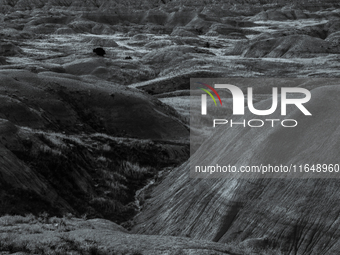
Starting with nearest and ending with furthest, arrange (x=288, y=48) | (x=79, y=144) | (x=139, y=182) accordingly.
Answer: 1. (x=139, y=182)
2. (x=79, y=144)
3. (x=288, y=48)

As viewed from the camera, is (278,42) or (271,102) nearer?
(271,102)

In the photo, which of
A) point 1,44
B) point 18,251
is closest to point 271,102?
point 18,251

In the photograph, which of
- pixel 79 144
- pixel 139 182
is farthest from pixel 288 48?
pixel 139 182

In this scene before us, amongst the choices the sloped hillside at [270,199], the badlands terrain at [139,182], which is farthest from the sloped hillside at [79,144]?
the sloped hillside at [270,199]

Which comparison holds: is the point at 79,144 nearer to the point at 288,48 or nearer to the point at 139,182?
the point at 139,182

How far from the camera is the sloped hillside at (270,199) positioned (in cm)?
1323

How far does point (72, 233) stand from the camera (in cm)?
1153

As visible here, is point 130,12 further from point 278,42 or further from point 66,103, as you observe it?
point 66,103

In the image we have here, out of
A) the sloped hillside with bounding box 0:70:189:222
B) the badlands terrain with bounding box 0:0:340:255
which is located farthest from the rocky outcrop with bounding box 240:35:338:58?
the sloped hillside with bounding box 0:70:189:222

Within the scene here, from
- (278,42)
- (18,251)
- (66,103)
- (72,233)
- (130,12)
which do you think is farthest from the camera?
(130,12)

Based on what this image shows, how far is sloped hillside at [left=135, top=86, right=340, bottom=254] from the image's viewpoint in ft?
43.4

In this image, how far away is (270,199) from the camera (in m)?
14.3

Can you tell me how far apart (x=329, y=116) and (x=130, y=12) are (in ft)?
485

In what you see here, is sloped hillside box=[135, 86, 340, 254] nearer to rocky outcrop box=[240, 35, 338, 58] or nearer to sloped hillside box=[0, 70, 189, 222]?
sloped hillside box=[0, 70, 189, 222]
